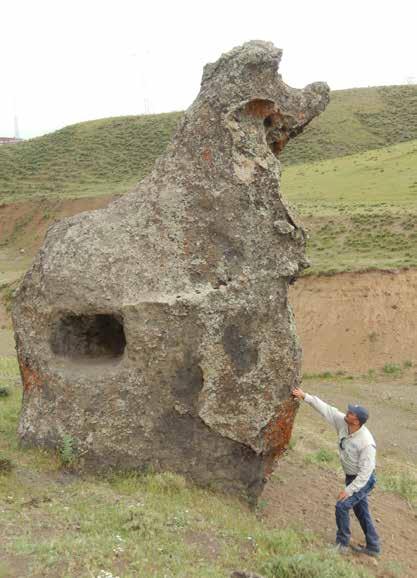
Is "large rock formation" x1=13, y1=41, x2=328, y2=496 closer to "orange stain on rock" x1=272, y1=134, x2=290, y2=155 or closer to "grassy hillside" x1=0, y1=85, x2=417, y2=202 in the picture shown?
"orange stain on rock" x1=272, y1=134, x2=290, y2=155

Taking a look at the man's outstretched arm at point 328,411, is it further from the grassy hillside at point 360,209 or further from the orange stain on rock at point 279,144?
the grassy hillside at point 360,209

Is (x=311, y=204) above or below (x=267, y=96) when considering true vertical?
below

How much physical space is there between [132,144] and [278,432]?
67.1 m

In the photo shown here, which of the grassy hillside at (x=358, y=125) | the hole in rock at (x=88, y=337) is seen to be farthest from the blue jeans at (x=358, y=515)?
the grassy hillside at (x=358, y=125)

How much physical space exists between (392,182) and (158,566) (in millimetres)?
40447

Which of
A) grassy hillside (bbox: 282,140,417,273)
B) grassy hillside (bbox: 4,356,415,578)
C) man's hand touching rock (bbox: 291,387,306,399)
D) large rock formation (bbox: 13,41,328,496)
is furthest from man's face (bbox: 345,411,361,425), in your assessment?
grassy hillside (bbox: 282,140,417,273)

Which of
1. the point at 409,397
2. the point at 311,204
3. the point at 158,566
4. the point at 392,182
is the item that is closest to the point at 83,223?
the point at 158,566

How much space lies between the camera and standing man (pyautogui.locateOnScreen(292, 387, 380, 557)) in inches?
309

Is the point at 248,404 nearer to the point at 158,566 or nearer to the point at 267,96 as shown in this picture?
the point at 158,566

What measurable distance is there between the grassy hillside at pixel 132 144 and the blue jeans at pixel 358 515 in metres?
50.8

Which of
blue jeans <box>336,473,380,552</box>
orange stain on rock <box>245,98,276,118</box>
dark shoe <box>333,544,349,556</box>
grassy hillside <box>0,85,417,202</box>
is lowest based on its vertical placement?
dark shoe <box>333,544,349,556</box>

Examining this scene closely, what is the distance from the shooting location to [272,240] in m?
8.90

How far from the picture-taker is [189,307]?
8500mm

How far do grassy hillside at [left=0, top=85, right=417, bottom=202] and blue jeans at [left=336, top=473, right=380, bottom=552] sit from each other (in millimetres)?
50812
